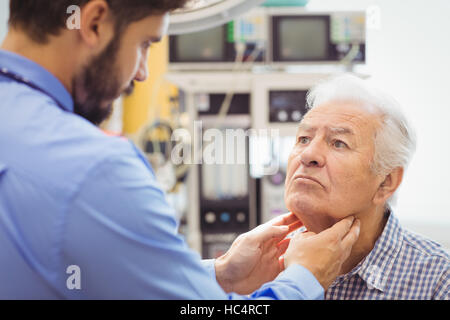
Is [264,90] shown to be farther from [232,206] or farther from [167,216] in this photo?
[167,216]

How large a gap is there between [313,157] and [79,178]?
29.4 inches

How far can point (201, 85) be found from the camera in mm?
2861

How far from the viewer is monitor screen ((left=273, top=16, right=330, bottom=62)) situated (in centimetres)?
294

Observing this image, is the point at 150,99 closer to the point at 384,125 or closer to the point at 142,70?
the point at 384,125

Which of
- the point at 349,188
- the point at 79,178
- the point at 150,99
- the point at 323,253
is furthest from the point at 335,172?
the point at 150,99

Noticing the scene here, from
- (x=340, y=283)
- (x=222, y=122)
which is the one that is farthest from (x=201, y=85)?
(x=340, y=283)

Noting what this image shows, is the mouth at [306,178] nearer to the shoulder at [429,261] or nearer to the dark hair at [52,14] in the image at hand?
the shoulder at [429,261]

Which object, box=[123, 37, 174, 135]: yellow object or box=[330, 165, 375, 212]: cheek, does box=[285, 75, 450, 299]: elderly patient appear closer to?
box=[330, 165, 375, 212]: cheek

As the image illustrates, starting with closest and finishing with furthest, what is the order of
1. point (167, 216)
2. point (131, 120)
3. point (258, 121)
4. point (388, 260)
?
point (167, 216) → point (388, 260) → point (258, 121) → point (131, 120)

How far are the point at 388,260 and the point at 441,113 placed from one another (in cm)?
70

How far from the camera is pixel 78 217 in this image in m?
0.62

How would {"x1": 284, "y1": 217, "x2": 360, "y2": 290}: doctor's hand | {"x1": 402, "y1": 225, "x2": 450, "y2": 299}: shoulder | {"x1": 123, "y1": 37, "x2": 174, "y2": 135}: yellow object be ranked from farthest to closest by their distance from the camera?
1. {"x1": 123, "y1": 37, "x2": 174, "y2": 135}: yellow object
2. {"x1": 402, "y1": 225, "x2": 450, "y2": 299}: shoulder
3. {"x1": 284, "y1": 217, "x2": 360, "y2": 290}: doctor's hand

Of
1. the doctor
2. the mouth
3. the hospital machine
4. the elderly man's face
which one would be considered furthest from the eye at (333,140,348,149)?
the hospital machine

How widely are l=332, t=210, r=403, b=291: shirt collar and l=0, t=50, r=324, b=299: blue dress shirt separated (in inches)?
26.5
